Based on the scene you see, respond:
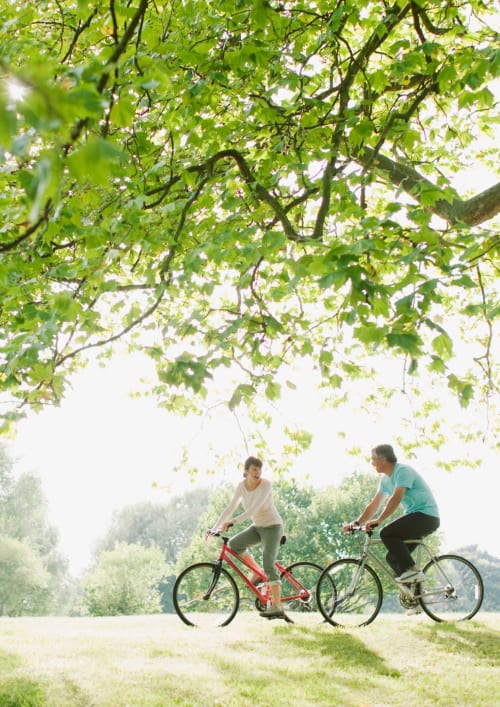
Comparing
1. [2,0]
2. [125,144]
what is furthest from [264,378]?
[2,0]

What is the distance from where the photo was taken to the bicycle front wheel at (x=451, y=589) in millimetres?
8172

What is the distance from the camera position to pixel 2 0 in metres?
7.03

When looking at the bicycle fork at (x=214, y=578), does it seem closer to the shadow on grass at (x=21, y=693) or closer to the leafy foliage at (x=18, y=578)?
the shadow on grass at (x=21, y=693)

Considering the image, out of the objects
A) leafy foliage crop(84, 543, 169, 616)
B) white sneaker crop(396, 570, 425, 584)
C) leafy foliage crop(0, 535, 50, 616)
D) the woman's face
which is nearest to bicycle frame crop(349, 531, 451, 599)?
white sneaker crop(396, 570, 425, 584)

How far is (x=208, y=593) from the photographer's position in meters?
8.88

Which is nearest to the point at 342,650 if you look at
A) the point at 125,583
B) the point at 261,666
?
the point at 261,666

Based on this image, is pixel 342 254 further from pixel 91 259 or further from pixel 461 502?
pixel 461 502

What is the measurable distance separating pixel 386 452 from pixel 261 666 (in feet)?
9.98

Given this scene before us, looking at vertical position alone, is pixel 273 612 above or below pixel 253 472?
below

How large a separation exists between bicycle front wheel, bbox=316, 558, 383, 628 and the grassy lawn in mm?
325

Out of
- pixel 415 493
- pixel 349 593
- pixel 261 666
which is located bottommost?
pixel 261 666

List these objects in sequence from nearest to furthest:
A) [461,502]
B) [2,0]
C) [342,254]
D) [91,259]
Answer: [342,254]
[91,259]
[2,0]
[461,502]

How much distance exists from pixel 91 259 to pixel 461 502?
137 ft

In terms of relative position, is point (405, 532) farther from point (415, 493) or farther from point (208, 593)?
point (208, 593)
